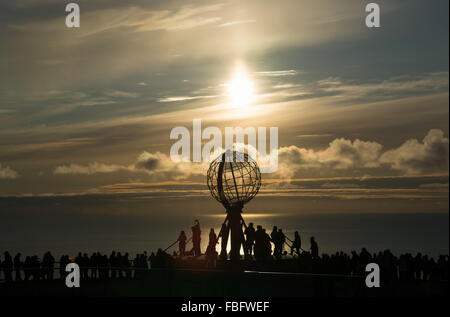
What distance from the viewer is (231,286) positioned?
24688 mm

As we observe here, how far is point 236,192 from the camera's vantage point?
1495 inches

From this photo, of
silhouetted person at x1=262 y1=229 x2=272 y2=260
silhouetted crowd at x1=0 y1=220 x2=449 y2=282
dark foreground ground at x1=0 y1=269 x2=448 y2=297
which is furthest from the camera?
silhouetted person at x1=262 y1=229 x2=272 y2=260

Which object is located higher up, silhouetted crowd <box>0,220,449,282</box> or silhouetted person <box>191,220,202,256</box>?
silhouetted person <box>191,220,202,256</box>

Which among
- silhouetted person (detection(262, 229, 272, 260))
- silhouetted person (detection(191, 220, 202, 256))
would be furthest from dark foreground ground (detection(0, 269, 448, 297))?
silhouetted person (detection(262, 229, 272, 260))

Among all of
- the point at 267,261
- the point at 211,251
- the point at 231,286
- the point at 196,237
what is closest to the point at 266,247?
the point at 267,261

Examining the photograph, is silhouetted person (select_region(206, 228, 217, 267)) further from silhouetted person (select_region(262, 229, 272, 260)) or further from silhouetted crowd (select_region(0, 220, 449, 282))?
silhouetted person (select_region(262, 229, 272, 260))

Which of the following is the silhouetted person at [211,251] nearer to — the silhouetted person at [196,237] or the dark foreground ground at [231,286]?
the silhouetted person at [196,237]

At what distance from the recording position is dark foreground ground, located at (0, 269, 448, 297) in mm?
22891

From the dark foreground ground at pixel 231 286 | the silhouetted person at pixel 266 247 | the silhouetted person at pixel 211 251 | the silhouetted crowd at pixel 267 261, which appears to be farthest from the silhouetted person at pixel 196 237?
the dark foreground ground at pixel 231 286

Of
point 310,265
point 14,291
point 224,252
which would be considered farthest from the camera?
point 224,252

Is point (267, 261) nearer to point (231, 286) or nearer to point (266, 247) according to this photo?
point (266, 247)
